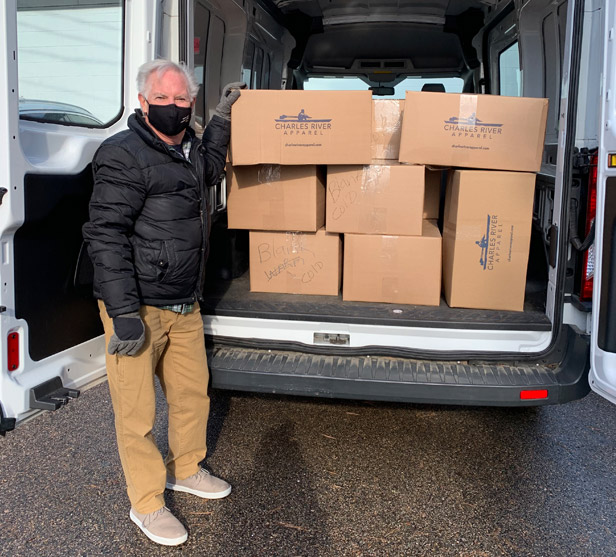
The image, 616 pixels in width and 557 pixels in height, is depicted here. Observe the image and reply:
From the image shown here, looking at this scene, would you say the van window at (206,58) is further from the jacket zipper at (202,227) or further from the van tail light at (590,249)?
the van tail light at (590,249)

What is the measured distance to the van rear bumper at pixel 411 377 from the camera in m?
2.31

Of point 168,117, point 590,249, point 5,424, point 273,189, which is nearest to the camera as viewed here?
point 5,424

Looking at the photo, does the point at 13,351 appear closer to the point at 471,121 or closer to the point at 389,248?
the point at 389,248

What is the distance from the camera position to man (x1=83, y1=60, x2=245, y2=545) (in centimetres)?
197

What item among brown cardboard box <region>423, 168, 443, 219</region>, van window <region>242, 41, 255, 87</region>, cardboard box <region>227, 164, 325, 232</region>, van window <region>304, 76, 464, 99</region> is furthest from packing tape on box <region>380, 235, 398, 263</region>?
van window <region>304, 76, 464, 99</region>

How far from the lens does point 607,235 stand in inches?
78.7

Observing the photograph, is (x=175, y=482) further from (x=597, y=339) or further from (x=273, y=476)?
(x=597, y=339)

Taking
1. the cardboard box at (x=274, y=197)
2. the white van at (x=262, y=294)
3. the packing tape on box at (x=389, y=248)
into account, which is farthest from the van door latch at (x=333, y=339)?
the cardboard box at (x=274, y=197)

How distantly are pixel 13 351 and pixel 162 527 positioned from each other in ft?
2.80

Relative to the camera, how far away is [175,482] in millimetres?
2510

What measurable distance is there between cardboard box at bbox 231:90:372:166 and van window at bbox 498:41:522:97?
2125 mm

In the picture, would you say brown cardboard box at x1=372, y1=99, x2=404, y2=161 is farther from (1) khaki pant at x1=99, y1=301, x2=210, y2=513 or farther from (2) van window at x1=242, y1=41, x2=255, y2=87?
(2) van window at x1=242, y1=41, x2=255, y2=87

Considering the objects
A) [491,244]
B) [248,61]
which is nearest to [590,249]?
[491,244]

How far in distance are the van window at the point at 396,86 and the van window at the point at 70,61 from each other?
287 centimetres
